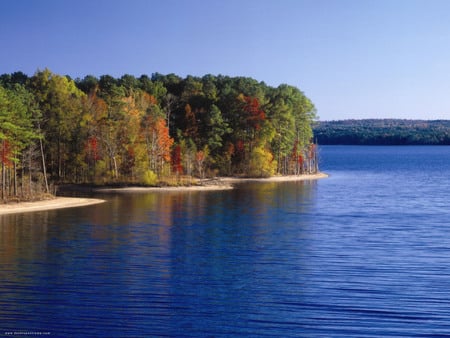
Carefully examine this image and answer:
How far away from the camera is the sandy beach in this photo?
190ft

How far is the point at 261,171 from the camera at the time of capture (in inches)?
4102

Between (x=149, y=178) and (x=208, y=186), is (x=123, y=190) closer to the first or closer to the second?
(x=149, y=178)

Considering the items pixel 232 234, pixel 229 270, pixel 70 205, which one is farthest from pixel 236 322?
pixel 70 205

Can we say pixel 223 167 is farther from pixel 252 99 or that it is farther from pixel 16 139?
pixel 16 139

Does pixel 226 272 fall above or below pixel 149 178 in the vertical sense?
below

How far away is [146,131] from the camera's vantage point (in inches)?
3489

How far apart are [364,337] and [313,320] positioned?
2538 mm

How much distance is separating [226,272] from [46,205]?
33090mm

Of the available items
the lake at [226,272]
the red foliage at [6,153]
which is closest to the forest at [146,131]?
the red foliage at [6,153]

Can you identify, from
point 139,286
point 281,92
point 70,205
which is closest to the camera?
point 139,286

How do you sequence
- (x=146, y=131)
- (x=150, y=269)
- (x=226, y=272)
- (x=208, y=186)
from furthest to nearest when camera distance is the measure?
(x=146, y=131) → (x=208, y=186) → (x=150, y=269) → (x=226, y=272)

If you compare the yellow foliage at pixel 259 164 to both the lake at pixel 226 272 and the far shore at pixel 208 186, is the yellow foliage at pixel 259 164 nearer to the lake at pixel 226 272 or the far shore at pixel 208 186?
the far shore at pixel 208 186

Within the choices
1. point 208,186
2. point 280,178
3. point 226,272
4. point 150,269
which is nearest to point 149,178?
point 208,186

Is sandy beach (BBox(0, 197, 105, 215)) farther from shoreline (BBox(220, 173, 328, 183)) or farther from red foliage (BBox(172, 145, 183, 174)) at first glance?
shoreline (BBox(220, 173, 328, 183))
